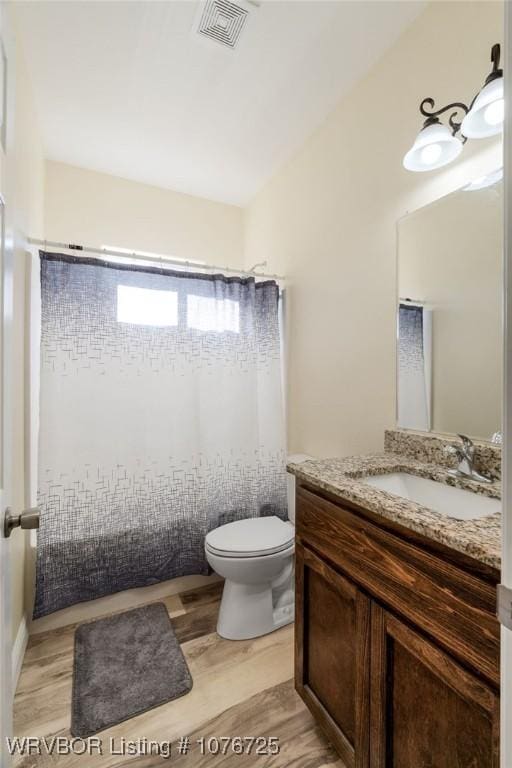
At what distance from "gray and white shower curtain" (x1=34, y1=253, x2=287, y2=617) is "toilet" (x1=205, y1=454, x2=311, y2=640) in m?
0.39

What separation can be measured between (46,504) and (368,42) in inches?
101

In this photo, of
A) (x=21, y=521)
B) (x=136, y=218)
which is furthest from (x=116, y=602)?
(x=136, y=218)

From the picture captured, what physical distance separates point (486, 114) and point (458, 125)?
19 centimetres

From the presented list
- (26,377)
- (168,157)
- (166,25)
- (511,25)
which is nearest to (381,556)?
(511,25)

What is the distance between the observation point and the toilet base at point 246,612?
168 cm

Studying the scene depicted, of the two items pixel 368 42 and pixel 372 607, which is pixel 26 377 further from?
pixel 368 42

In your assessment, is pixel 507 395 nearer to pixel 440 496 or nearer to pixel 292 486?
pixel 440 496

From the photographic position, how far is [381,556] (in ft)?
2.91

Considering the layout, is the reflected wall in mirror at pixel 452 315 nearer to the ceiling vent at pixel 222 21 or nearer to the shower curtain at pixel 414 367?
the shower curtain at pixel 414 367

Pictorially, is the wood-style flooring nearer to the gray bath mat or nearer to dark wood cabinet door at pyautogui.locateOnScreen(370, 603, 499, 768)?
the gray bath mat

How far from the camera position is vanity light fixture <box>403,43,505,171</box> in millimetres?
1038

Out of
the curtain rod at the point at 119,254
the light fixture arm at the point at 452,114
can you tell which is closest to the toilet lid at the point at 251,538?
the curtain rod at the point at 119,254

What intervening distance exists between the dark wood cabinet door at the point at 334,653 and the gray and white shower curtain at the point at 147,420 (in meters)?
0.98

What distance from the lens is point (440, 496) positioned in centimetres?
117
